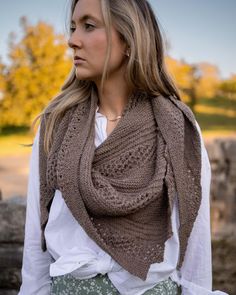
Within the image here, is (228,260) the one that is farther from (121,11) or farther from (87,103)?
(121,11)

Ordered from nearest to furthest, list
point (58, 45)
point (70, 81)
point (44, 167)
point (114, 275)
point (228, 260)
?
point (114, 275) → point (44, 167) → point (70, 81) → point (228, 260) → point (58, 45)

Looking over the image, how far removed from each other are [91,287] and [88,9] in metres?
0.95

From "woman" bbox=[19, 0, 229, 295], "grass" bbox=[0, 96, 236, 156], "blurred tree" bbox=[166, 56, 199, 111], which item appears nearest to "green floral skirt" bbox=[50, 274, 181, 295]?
"woman" bbox=[19, 0, 229, 295]

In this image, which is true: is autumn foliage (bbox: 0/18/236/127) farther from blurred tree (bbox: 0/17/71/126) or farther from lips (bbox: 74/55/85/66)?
lips (bbox: 74/55/85/66)

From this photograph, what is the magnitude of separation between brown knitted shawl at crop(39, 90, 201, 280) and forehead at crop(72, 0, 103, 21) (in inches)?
12.4

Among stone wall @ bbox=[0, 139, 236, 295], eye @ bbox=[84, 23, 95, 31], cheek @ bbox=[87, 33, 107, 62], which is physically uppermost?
eye @ bbox=[84, 23, 95, 31]

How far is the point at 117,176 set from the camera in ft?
→ 5.72

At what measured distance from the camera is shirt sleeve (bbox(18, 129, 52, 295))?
191 centimetres

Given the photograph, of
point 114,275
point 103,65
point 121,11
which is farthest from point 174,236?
point 121,11

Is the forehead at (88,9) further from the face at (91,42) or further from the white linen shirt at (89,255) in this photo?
the white linen shirt at (89,255)

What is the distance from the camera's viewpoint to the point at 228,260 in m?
3.37

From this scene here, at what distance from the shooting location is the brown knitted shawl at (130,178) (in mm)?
1695

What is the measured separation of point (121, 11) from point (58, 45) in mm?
19136

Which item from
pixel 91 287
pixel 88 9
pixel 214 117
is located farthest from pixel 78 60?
pixel 214 117
